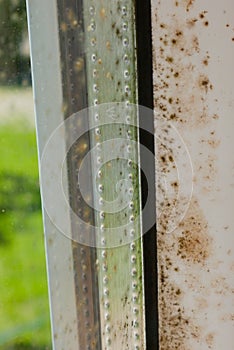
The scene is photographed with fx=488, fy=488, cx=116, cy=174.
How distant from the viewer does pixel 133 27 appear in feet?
2.91

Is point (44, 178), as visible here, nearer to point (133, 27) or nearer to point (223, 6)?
point (133, 27)

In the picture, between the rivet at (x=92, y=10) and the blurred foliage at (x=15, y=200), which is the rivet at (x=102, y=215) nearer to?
the blurred foliage at (x=15, y=200)

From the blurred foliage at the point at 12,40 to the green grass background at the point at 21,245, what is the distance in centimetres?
7

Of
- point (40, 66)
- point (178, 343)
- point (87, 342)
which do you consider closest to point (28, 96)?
point (40, 66)

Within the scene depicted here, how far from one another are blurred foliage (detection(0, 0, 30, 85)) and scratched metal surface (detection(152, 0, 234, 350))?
249 millimetres

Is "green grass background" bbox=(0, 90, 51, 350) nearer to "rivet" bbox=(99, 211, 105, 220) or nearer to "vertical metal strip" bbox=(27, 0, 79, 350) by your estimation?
"vertical metal strip" bbox=(27, 0, 79, 350)

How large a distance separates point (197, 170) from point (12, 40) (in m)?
0.40

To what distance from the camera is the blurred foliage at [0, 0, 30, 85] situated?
74cm

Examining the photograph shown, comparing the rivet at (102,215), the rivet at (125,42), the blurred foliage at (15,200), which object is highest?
the rivet at (125,42)

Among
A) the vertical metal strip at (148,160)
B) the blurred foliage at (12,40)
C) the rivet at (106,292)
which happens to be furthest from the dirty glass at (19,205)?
the vertical metal strip at (148,160)

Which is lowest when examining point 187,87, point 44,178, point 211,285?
point 211,285

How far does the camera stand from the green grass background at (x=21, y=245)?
778 millimetres

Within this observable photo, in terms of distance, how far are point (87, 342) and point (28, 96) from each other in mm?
470

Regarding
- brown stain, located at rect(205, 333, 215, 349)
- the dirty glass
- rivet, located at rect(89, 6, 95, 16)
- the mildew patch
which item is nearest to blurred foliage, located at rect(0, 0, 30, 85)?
the dirty glass
